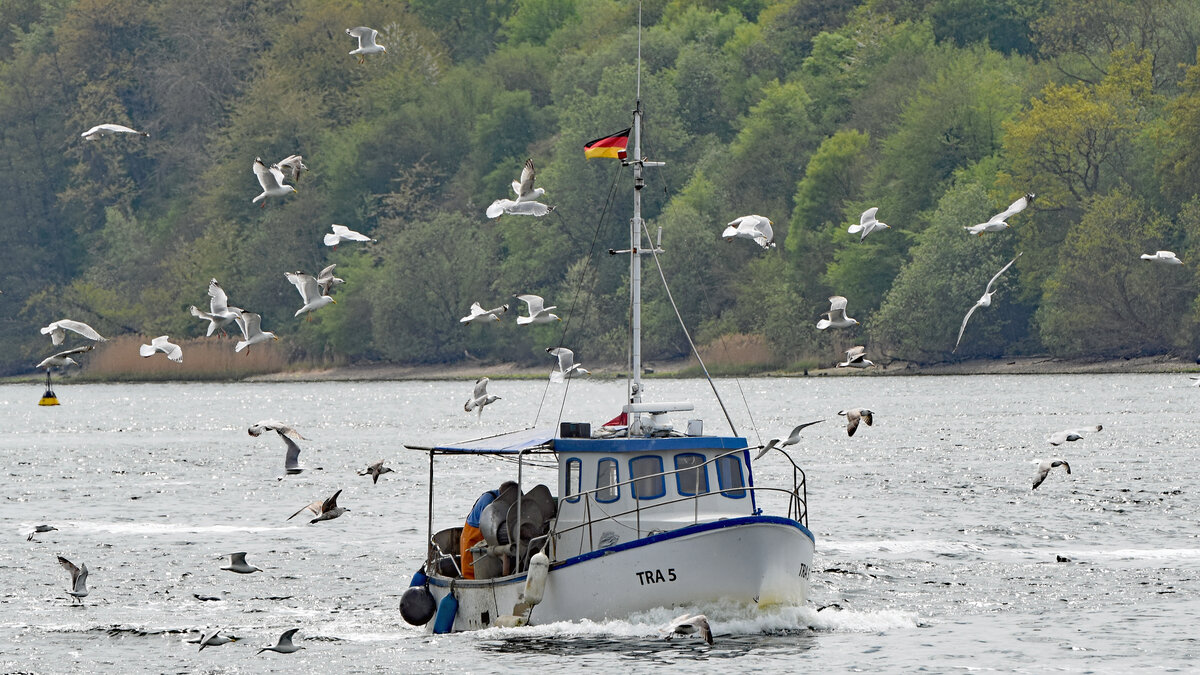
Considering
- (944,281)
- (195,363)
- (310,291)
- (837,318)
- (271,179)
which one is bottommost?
(837,318)

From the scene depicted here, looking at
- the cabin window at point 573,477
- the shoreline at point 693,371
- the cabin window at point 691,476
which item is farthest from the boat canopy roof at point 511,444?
the shoreline at point 693,371

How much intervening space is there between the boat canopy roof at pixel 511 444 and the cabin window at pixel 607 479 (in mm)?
878

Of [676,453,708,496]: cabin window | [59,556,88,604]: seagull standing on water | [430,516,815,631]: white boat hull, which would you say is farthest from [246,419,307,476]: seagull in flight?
[676,453,708,496]: cabin window

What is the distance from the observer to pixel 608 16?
164m

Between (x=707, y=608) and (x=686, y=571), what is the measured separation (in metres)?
0.67

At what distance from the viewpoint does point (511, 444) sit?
31.5m

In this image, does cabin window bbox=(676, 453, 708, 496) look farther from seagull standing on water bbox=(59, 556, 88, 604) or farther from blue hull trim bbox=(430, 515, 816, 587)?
seagull standing on water bbox=(59, 556, 88, 604)

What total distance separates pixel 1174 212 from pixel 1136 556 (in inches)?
3054

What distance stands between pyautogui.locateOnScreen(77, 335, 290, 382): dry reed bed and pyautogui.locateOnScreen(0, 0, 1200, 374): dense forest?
167 inches

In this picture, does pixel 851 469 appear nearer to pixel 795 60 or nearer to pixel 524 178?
→ pixel 524 178

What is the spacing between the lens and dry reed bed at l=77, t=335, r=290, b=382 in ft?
450

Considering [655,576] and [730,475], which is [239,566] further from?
[730,475]

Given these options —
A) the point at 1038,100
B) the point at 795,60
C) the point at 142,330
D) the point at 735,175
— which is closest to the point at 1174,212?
the point at 1038,100

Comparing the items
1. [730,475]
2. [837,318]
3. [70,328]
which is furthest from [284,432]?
[837,318]
